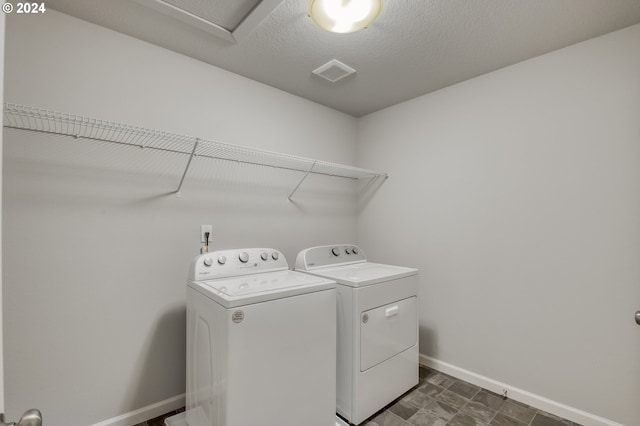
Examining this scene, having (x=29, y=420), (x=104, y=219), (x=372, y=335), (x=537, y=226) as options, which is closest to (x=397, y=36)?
(x=537, y=226)

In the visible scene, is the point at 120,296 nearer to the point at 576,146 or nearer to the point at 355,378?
the point at 355,378

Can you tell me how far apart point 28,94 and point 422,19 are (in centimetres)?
208

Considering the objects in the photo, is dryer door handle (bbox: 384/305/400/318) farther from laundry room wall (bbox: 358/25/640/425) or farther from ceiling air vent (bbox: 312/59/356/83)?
ceiling air vent (bbox: 312/59/356/83)

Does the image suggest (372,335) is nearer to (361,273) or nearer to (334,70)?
(361,273)

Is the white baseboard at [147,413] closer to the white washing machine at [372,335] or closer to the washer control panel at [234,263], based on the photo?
the washer control panel at [234,263]

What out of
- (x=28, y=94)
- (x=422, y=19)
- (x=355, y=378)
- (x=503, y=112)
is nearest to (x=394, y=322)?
(x=355, y=378)

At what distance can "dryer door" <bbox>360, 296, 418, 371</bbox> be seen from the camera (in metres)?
1.87

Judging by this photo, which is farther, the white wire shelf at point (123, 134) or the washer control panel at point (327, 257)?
the washer control panel at point (327, 257)

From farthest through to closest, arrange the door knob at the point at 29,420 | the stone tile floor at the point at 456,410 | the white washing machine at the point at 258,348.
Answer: the stone tile floor at the point at 456,410
the white washing machine at the point at 258,348
the door knob at the point at 29,420

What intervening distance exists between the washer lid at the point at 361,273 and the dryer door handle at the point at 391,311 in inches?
7.4

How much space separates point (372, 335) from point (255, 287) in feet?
2.64

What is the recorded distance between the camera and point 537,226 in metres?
2.02

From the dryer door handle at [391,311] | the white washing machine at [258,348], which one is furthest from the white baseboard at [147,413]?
the dryer door handle at [391,311]

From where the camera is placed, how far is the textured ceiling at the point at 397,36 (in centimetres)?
162
